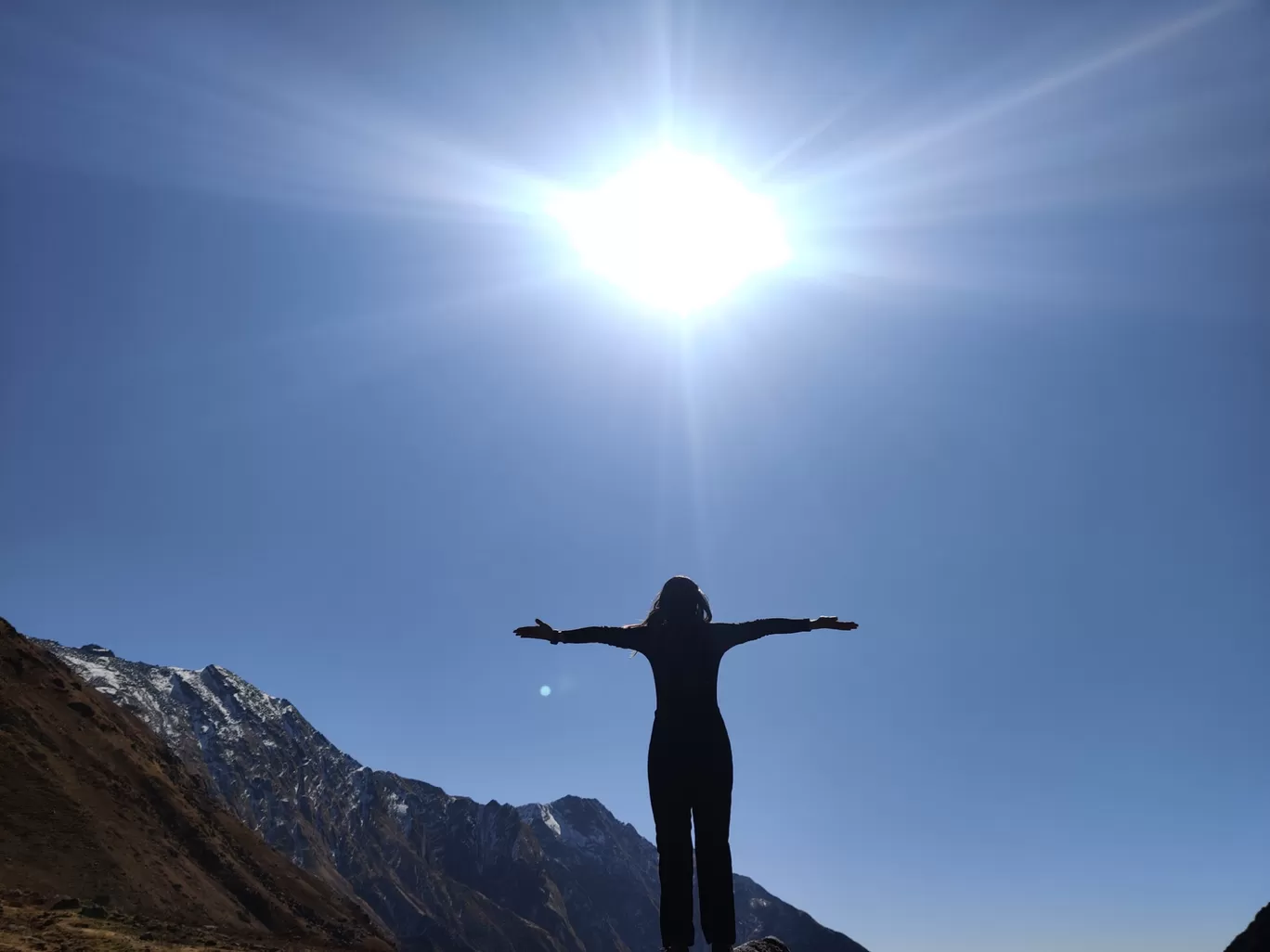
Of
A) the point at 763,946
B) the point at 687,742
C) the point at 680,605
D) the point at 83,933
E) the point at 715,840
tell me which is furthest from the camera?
the point at 83,933

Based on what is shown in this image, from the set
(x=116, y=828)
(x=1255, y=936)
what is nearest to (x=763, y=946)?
(x=1255, y=936)

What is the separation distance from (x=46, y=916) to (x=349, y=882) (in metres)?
201

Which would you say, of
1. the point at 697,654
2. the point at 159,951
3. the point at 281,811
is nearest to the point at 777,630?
the point at 697,654

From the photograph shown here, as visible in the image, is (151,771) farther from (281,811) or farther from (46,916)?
(281,811)

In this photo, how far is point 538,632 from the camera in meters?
7.96

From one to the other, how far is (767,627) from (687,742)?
146 centimetres

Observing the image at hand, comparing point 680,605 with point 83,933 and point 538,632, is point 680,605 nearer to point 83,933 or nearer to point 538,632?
point 538,632

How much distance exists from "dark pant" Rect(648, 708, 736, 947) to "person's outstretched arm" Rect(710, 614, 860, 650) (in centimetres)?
90

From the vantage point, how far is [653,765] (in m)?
7.53

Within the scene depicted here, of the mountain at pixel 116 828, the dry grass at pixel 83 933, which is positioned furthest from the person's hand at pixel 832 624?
the mountain at pixel 116 828

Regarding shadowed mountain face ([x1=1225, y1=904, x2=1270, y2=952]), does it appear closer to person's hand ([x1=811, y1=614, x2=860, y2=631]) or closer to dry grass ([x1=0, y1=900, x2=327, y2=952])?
person's hand ([x1=811, y1=614, x2=860, y2=631])

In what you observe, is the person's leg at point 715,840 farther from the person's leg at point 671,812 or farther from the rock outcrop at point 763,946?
the rock outcrop at point 763,946

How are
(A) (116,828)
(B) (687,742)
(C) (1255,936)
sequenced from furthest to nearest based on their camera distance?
1. (A) (116,828)
2. (C) (1255,936)
3. (B) (687,742)

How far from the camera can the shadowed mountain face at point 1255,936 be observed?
106 feet
